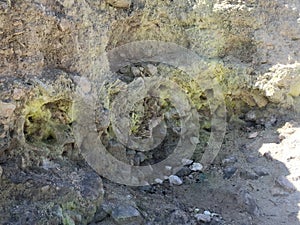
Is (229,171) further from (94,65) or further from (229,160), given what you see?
(94,65)

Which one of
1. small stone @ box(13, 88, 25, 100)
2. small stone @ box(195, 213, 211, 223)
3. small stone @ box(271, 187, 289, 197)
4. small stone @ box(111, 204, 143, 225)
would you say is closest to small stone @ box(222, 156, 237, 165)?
small stone @ box(271, 187, 289, 197)

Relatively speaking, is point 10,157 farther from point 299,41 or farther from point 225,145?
point 299,41

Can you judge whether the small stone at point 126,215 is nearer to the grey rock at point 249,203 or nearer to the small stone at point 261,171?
the grey rock at point 249,203

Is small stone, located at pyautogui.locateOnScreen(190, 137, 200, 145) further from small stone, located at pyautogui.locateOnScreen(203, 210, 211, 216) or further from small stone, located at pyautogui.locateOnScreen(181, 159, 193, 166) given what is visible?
small stone, located at pyautogui.locateOnScreen(203, 210, 211, 216)

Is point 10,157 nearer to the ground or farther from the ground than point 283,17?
nearer to the ground

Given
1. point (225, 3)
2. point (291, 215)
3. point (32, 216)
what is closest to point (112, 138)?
point (32, 216)

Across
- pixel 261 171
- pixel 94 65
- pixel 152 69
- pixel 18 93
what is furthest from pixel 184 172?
pixel 18 93
